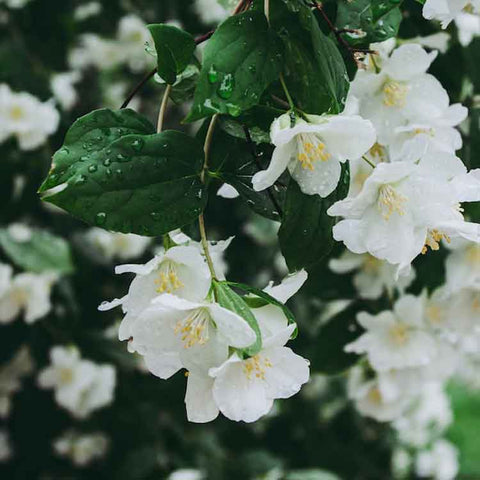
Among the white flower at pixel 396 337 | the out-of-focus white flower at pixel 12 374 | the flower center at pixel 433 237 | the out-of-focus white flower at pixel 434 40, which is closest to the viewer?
the flower center at pixel 433 237

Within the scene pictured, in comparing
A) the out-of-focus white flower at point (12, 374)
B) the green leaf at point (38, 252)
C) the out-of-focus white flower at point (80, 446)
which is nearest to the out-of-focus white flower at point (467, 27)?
the green leaf at point (38, 252)

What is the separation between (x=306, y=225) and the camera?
745 millimetres

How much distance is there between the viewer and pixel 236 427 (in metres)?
2.77

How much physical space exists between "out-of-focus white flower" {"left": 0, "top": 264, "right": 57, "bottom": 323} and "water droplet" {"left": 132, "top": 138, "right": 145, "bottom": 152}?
119 centimetres

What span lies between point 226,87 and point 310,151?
0.11m

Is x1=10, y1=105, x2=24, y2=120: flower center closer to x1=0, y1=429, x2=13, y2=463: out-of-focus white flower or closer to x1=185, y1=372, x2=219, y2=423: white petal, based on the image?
x1=0, y1=429, x2=13, y2=463: out-of-focus white flower

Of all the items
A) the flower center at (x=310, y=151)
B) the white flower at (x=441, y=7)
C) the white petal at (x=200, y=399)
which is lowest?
the white petal at (x=200, y=399)

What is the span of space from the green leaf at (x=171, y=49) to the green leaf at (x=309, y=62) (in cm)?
→ 10

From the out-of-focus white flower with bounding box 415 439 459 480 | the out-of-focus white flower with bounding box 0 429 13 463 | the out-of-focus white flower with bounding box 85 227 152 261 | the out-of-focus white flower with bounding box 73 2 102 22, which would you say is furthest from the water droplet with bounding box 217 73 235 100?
the out-of-focus white flower with bounding box 415 439 459 480

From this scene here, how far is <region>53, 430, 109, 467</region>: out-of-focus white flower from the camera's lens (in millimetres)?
2322

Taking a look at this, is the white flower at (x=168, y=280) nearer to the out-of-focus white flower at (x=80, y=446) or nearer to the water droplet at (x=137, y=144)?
the water droplet at (x=137, y=144)

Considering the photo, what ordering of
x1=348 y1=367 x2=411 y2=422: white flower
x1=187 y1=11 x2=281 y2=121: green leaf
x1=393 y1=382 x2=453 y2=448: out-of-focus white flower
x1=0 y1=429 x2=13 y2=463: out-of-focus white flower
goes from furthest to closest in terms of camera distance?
x1=393 y1=382 x2=453 y2=448: out-of-focus white flower
x1=0 y1=429 x2=13 y2=463: out-of-focus white flower
x1=348 y1=367 x2=411 y2=422: white flower
x1=187 y1=11 x2=281 y2=121: green leaf

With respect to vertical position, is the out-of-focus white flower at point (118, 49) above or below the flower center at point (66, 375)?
above

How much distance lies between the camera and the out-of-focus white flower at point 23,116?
1.84 metres
